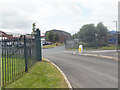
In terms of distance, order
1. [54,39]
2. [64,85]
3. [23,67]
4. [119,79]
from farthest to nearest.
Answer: [54,39] → [23,67] → [119,79] → [64,85]

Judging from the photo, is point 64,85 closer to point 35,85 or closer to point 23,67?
point 35,85

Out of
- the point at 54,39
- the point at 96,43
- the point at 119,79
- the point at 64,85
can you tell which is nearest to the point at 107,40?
the point at 96,43

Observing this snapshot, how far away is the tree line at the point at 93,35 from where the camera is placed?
2223 centimetres

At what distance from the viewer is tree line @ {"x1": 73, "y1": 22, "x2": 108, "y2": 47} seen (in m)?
22.2

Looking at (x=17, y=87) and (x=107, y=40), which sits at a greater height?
(x=107, y=40)

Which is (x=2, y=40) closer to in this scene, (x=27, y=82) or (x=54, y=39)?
(x=27, y=82)

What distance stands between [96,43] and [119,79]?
17.6m

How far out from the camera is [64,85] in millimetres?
4430

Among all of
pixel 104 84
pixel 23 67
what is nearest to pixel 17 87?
pixel 23 67

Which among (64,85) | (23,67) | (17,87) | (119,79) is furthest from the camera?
(23,67)

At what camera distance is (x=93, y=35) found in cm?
2648

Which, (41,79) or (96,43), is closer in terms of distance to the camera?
(41,79)

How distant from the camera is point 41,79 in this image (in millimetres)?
4996

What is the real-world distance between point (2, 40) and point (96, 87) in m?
3.70
